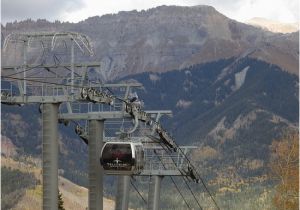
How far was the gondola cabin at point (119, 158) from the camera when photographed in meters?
37.6

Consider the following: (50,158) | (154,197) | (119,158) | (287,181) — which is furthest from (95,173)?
(154,197)

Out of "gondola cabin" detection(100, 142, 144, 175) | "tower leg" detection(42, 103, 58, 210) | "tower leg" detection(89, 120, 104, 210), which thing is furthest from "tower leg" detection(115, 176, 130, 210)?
"tower leg" detection(42, 103, 58, 210)

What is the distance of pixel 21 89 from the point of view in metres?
34.7

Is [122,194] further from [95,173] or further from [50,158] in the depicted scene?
[50,158]

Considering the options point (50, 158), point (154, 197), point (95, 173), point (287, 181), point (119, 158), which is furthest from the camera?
point (154, 197)

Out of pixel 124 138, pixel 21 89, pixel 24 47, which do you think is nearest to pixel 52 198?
pixel 21 89

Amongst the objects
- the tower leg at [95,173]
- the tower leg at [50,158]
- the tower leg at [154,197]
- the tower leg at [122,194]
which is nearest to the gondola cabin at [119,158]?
the tower leg at [95,173]

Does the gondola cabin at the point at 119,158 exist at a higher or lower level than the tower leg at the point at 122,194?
higher

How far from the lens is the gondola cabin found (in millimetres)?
37594

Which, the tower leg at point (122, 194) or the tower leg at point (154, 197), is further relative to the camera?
the tower leg at point (154, 197)

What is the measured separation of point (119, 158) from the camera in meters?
37.8

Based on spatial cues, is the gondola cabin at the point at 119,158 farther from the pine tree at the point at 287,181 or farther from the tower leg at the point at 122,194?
the pine tree at the point at 287,181

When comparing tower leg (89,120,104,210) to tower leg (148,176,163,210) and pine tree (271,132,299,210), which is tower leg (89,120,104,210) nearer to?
pine tree (271,132,299,210)

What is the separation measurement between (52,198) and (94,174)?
5.70 meters
